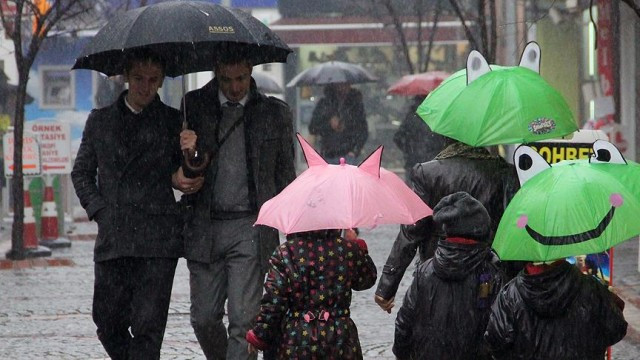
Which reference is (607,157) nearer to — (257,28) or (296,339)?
(296,339)

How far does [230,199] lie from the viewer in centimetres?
778

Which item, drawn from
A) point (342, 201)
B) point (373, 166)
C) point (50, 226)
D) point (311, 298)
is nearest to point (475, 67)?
point (373, 166)

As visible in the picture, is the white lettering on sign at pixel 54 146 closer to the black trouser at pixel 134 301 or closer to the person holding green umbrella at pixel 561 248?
the black trouser at pixel 134 301

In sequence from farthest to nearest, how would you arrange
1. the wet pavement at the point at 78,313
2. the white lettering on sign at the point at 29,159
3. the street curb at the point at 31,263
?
the white lettering on sign at the point at 29,159 < the street curb at the point at 31,263 < the wet pavement at the point at 78,313

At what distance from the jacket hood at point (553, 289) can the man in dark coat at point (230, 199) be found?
2.46 metres

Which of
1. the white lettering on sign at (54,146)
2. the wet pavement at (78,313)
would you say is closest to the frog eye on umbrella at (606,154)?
the wet pavement at (78,313)

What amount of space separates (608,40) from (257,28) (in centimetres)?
1417

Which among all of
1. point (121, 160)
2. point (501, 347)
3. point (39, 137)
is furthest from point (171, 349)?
point (39, 137)

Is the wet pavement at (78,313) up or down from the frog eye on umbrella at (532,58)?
down

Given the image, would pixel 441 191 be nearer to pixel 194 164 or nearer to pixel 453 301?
pixel 453 301

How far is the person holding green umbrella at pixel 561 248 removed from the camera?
5.16 metres

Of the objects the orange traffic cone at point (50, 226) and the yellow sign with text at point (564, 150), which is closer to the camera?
the yellow sign with text at point (564, 150)

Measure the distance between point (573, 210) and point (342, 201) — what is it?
1.27 metres

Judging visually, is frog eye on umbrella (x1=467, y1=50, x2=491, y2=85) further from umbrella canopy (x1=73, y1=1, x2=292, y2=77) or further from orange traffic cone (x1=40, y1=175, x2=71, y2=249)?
orange traffic cone (x1=40, y1=175, x2=71, y2=249)
